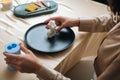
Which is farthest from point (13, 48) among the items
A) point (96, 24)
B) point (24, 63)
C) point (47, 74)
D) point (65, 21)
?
point (96, 24)

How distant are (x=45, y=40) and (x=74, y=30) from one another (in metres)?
0.19

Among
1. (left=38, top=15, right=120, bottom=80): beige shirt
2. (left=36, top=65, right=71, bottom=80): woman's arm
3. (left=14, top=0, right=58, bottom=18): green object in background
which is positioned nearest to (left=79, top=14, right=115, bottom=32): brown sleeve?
(left=38, top=15, right=120, bottom=80): beige shirt

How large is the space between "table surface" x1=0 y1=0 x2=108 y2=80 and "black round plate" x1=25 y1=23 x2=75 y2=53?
0.02 metres

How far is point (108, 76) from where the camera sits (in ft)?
2.43

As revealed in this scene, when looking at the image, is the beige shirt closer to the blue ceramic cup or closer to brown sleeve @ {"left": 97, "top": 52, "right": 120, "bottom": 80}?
brown sleeve @ {"left": 97, "top": 52, "right": 120, "bottom": 80}

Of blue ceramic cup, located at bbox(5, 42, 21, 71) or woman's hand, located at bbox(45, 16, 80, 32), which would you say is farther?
woman's hand, located at bbox(45, 16, 80, 32)

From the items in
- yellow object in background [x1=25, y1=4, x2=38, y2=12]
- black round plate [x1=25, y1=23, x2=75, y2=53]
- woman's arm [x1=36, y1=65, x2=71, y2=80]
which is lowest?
woman's arm [x1=36, y1=65, x2=71, y2=80]

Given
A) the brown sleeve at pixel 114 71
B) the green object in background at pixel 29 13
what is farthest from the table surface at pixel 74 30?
the brown sleeve at pixel 114 71

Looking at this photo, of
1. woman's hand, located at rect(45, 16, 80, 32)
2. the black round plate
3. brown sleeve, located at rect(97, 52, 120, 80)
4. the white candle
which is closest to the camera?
brown sleeve, located at rect(97, 52, 120, 80)

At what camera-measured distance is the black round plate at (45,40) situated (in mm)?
995

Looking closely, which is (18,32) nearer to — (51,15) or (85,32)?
(51,15)

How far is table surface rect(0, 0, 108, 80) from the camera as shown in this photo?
0.92 m

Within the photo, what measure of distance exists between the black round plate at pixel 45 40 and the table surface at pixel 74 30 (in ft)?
0.08

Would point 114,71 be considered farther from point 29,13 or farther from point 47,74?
point 29,13
